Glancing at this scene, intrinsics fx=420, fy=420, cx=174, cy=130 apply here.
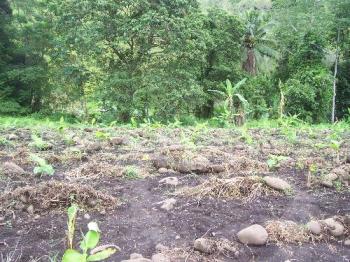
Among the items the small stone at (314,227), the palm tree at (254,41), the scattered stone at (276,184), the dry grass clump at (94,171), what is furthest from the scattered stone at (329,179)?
the palm tree at (254,41)

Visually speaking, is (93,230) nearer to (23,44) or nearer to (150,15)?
(150,15)

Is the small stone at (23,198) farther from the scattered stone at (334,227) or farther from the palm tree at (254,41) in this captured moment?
the palm tree at (254,41)

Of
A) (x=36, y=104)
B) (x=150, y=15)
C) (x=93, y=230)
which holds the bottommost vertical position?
(x=36, y=104)

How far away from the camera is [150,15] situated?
17422 millimetres

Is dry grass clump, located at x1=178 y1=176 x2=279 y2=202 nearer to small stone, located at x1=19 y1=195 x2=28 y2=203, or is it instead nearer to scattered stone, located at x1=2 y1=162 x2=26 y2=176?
small stone, located at x1=19 y1=195 x2=28 y2=203

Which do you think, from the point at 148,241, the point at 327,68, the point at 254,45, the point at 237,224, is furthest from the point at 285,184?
the point at 327,68

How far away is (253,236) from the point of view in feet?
9.41

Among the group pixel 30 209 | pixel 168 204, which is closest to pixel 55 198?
pixel 30 209

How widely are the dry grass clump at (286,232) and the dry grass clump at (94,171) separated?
1722 millimetres

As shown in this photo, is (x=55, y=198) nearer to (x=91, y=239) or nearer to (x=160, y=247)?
(x=160, y=247)

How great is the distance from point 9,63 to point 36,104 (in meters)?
2.84

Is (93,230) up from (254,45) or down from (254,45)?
down

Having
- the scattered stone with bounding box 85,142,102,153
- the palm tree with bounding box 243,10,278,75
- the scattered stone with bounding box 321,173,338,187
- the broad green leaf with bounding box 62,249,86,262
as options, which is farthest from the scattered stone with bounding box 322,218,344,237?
the palm tree with bounding box 243,10,278,75

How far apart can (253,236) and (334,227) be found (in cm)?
69
